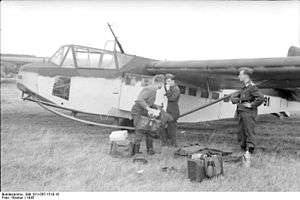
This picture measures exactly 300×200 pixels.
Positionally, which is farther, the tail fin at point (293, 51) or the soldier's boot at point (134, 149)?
the tail fin at point (293, 51)

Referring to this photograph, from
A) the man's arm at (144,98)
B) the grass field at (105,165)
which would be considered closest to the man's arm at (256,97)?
the grass field at (105,165)

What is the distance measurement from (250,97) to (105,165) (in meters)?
3.38

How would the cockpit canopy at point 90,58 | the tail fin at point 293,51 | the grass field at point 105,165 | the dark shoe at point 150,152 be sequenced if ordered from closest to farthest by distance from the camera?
the grass field at point 105,165 → the dark shoe at point 150,152 → the tail fin at point 293,51 → the cockpit canopy at point 90,58

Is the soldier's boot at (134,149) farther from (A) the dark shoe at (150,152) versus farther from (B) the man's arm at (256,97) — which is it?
(B) the man's arm at (256,97)

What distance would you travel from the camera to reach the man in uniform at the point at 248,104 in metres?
7.71

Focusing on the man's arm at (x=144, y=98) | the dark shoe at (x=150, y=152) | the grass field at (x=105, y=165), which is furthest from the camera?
the man's arm at (x=144, y=98)

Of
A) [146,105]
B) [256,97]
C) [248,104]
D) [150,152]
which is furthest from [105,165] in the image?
[256,97]

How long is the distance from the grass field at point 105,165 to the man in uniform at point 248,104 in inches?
17.8

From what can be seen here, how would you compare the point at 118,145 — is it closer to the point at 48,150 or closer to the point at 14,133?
the point at 48,150

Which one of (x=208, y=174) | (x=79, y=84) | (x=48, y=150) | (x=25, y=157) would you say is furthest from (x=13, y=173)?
(x=79, y=84)

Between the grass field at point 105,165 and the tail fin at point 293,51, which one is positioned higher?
the tail fin at point 293,51

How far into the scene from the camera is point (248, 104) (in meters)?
7.78

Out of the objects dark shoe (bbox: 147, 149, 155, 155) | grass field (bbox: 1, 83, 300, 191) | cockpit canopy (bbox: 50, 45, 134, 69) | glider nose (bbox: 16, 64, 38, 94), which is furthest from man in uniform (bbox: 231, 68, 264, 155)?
glider nose (bbox: 16, 64, 38, 94)

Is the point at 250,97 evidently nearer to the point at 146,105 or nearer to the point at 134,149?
the point at 146,105
